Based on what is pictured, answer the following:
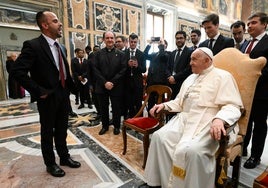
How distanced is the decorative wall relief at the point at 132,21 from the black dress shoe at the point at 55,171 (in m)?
8.05

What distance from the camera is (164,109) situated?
2303 millimetres

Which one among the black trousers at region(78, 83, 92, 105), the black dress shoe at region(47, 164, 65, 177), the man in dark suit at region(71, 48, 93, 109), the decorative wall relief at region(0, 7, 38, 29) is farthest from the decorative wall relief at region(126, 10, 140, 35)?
the black dress shoe at region(47, 164, 65, 177)

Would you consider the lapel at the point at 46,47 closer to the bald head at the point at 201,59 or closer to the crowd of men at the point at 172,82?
the crowd of men at the point at 172,82

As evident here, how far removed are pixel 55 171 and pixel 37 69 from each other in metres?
1.16

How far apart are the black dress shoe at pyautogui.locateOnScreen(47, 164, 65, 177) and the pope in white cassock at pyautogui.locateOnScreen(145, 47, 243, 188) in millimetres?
1030

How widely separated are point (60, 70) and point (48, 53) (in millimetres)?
227

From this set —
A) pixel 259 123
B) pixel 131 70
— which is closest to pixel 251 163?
pixel 259 123

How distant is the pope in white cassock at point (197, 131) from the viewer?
161cm

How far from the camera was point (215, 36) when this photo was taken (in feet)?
9.19

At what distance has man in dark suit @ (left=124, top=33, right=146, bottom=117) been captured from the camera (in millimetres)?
3934

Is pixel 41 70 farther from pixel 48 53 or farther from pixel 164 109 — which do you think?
pixel 164 109

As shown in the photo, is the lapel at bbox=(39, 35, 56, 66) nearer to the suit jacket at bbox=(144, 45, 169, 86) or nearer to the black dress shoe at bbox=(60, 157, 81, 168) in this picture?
the black dress shoe at bbox=(60, 157, 81, 168)

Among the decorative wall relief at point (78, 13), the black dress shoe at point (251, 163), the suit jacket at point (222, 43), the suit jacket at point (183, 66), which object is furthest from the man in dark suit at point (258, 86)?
the decorative wall relief at point (78, 13)

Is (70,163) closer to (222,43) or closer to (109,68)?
(109,68)
